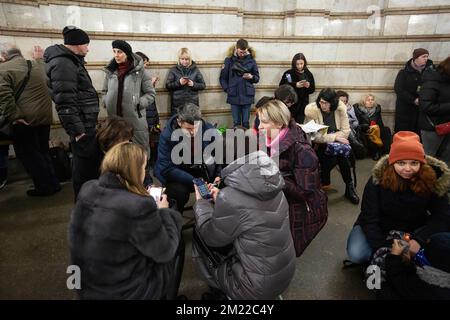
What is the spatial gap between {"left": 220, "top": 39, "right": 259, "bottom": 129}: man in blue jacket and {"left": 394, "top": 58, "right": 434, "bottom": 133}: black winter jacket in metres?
2.81

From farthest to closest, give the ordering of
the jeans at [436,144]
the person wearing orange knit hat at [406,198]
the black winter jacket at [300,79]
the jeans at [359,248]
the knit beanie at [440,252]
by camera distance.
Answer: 1. the black winter jacket at [300,79]
2. the jeans at [436,144]
3. the jeans at [359,248]
4. the person wearing orange knit hat at [406,198]
5. the knit beanie at [440,252]

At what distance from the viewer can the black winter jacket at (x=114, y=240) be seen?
1659 mm

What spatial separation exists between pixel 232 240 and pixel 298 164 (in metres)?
0.99

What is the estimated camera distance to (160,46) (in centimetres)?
597

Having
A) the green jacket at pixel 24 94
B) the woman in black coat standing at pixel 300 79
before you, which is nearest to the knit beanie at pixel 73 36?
the green jacket at pixel 24 94

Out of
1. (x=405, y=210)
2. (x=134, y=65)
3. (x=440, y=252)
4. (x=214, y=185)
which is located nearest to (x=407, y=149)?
(x=405, y=210)

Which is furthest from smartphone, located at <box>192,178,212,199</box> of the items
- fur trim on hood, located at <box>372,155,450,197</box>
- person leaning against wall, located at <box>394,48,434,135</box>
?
person leaning against wall, located at <box>394,48,434,135</box>

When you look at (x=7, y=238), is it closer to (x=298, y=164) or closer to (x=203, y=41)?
(x=298, y=164)

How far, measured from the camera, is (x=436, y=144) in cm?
448

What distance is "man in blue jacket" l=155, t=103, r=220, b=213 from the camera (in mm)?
3152

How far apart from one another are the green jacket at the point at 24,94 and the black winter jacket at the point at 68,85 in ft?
3.23

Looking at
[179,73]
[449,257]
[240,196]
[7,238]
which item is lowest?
[7,238]

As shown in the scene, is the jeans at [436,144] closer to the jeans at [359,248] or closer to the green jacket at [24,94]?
the jeans at [359,248]

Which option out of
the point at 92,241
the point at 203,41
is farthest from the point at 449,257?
the point at 203,41
